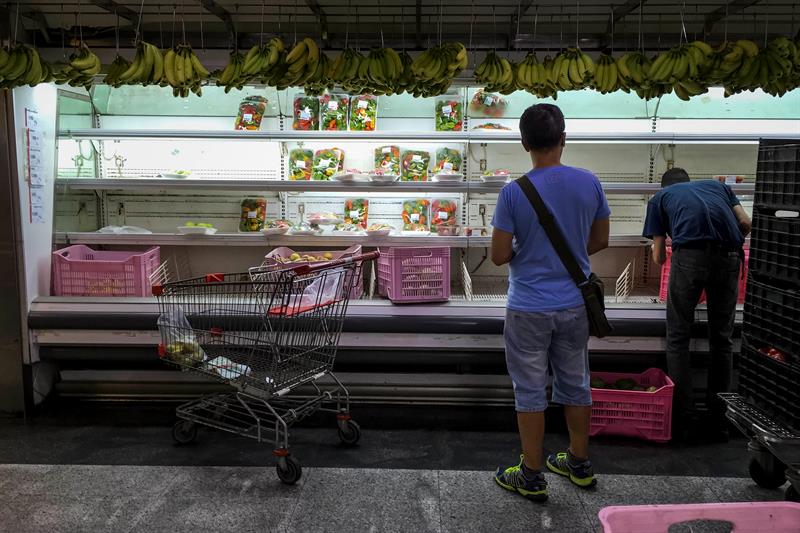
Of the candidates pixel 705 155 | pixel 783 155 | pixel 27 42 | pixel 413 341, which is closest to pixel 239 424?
pixel 413 341

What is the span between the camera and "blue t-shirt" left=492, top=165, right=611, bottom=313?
10.9ft

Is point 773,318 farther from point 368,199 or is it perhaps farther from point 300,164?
point 300,164

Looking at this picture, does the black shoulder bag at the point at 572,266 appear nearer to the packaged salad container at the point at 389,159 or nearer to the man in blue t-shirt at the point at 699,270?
the man in blue t-shirt at the point at 699,270

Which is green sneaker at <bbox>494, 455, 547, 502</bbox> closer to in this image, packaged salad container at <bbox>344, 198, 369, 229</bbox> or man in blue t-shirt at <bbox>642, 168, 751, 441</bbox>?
man in blue t-shirt at <bbox>642, 168, 751, 441</bbox>

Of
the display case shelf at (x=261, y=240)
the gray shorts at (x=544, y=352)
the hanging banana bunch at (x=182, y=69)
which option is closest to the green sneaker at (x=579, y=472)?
the gray shorts at (x=544, y=352)

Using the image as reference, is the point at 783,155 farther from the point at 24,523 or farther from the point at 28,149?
the point at 28,149

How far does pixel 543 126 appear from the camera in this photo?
10.8 ft

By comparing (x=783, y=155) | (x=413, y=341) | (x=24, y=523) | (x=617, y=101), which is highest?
(x=617, y=101)

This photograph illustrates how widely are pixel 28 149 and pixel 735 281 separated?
475 centimetres

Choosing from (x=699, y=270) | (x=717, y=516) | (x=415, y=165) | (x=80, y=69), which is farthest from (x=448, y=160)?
(x=717, y=516)

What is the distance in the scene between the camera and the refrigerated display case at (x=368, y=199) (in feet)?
15.4

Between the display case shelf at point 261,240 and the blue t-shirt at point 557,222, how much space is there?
168cm

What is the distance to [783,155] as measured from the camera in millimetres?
3373

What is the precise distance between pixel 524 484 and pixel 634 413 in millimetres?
1128
